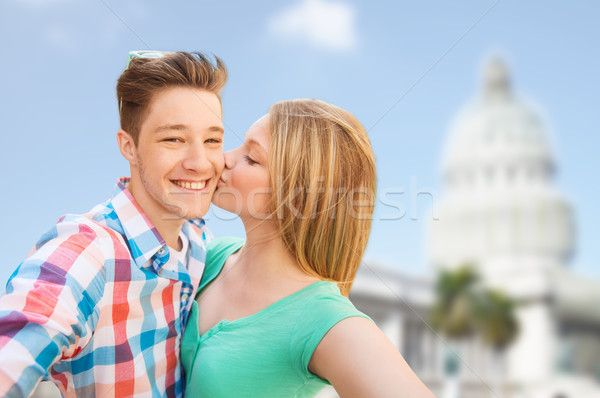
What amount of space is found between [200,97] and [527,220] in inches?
719

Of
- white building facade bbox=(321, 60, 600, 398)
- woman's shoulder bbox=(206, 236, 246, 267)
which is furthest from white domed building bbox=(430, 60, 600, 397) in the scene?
woman's shoulder bbox=(206, 236, 246, 267)

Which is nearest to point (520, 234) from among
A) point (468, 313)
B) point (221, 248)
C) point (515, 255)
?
point (515, 255)

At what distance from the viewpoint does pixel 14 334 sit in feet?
3.12

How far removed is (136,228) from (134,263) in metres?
0.10

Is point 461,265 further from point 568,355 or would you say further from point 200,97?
point 200,97

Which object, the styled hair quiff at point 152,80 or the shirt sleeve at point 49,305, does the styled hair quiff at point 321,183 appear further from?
the shirt sleeve at point 49,305

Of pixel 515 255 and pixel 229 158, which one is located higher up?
pixel 229 158

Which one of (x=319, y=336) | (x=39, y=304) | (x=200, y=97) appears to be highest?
(x=200, y=97)

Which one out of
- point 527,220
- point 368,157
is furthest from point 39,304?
point 527,220

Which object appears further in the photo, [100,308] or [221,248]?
[221,248]

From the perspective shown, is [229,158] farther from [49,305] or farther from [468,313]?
[468,313]

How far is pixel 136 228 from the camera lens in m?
1.34

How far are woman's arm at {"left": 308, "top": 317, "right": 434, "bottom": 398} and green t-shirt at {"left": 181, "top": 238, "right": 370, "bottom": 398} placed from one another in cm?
3

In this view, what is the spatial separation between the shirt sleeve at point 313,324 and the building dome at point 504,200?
47.4ft
